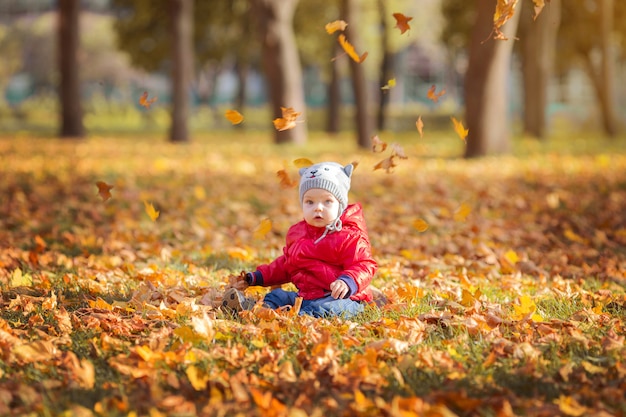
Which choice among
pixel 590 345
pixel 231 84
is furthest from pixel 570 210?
pixel 231 84

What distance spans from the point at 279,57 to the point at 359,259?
46.6 ft

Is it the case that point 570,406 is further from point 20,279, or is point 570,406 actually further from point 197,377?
point 20,279

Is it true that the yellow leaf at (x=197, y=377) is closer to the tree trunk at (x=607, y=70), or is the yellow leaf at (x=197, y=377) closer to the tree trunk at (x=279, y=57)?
the tree trunk at (x=279, y=57)

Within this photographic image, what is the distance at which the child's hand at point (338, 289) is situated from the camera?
14.5ft

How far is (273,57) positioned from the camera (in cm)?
1847

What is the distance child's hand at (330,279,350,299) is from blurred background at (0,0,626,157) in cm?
150

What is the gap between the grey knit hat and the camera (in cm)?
462

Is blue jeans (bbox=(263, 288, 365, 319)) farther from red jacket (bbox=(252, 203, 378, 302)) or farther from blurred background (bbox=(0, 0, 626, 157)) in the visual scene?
blurred background (bbox=(0, 0, 626, 157))

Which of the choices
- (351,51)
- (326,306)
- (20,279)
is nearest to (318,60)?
(351,51)

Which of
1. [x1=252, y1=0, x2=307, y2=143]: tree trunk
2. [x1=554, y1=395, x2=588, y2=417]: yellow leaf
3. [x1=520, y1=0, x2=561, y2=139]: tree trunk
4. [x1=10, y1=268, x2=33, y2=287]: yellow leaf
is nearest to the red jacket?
[x1=554, y1=395, x2=588, y2=417]: yellow leaf

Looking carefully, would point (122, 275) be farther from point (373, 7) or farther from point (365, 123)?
point (373, 7)

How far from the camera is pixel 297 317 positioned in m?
4.41

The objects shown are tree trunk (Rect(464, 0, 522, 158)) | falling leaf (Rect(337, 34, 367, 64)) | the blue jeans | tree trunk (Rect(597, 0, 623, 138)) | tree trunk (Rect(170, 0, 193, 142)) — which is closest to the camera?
the blue jeans

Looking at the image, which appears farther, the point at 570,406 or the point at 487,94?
the point at 487,94
